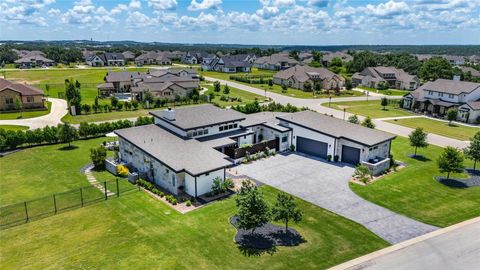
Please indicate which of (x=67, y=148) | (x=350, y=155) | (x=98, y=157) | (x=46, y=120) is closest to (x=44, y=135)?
(x=67, y=148)

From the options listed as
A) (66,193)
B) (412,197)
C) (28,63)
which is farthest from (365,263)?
(28,63)

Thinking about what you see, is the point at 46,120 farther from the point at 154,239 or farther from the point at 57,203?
the point at 154,239

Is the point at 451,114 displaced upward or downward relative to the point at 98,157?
upward

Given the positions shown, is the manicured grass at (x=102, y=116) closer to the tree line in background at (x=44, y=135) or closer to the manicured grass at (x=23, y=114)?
the manicured grass at (x=23, y=114)

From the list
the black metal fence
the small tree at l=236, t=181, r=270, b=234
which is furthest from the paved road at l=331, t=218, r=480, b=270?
the black metal fence

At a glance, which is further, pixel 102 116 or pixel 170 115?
pixel 102 116

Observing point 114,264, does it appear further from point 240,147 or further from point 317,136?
point 317,136

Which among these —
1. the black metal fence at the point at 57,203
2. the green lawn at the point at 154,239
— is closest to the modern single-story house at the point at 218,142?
the green lawn at the point at 154,239
